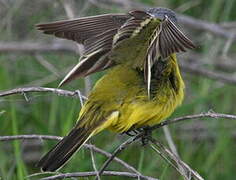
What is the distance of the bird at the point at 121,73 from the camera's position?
123 inches

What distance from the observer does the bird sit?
3135 millimetres

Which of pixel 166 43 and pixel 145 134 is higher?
pixel 166 43

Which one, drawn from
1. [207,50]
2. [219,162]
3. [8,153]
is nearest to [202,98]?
[219,162]

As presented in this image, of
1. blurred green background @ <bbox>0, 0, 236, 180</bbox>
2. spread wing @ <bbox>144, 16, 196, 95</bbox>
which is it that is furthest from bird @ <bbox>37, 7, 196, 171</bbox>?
blurred green background @ <bbox>0, 0, 236, 180</bbox>

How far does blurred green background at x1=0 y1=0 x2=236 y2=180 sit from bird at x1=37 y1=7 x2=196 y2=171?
928mm

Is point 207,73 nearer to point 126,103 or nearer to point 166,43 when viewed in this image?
point 126,103

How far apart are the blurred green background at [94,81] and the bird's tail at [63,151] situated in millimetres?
1133

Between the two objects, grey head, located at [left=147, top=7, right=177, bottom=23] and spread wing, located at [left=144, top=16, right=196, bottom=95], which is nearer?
spread wing, located at [left=144, top=16, right=196, bottom=95]

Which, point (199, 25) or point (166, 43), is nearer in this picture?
point (166, 43)

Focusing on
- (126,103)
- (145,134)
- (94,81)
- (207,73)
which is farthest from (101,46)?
(207,73)

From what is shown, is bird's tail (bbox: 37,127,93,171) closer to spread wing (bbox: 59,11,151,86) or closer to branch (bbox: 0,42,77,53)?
spread wing (bbox: 59,11,151,86)

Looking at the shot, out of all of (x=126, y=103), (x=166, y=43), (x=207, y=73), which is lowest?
(x=207, y=73)

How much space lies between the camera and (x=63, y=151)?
2.96m

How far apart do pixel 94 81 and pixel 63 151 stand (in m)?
1.67
